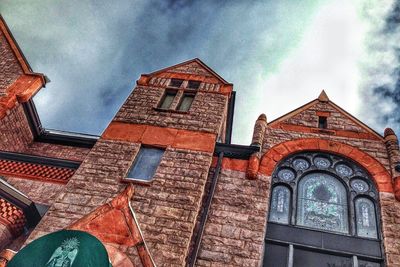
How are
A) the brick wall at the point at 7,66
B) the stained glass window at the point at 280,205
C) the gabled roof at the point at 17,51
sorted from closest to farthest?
the stained glass window at the point at 280,205, the brick wall at the point at 7,66, the gabled roof at the point at 17,51

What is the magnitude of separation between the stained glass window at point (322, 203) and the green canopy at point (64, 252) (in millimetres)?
4448

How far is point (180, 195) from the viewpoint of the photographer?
7.30 m

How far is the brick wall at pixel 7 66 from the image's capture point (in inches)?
439

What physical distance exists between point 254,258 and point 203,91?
5801mm

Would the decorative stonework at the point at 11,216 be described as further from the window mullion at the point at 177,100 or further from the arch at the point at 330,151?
the arch at the point at 330,151

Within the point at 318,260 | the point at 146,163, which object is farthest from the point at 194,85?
the point at 318,260

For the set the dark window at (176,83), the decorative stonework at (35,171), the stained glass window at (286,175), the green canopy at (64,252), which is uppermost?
the dark window at (176,83)

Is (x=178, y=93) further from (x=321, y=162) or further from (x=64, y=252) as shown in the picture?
(x=64, y=252)

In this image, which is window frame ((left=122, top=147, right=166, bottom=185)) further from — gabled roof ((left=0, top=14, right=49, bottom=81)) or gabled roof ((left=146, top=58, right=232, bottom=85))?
gabled roof ((left=0, top=14, right=49, bottom=81))

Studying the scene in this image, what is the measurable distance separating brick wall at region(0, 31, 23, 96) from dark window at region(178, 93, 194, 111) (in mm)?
5601

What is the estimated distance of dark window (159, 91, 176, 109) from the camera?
412 inches

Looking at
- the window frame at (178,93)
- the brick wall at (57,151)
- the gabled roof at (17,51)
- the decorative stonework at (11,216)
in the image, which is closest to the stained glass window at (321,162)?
the window frame at (178,93)

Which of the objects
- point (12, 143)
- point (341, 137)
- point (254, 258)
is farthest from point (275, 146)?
point (12, 143)

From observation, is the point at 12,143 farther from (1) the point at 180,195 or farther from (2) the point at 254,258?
(2) the point at 254,258
